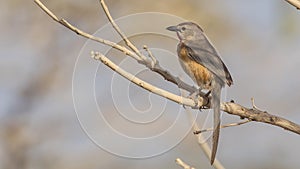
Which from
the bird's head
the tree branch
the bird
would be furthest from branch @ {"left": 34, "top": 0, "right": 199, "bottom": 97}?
the bird's head

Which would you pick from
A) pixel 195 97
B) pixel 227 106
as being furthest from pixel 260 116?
pixel 195 97

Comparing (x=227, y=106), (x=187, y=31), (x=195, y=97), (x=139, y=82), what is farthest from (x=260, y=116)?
(x=187, y=31)

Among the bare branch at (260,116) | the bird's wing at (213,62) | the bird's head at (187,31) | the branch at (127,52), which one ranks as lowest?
the bare branch at (260,116)

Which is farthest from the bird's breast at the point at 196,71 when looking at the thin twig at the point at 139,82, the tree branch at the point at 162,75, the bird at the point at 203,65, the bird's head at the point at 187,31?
the thin twig at the point at 139,82

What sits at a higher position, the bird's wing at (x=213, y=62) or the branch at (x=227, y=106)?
the bird's wing at (x=213, y=62)

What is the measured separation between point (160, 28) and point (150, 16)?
50cm

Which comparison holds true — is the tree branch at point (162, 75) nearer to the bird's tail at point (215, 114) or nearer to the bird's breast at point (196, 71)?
the bird's tail at point (215, 114)

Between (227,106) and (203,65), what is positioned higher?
(203,65)

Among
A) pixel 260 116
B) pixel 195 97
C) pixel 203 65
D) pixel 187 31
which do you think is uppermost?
pixel 187 31

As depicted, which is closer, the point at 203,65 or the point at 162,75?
the point at 162,75

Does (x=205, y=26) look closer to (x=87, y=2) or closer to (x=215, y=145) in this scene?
(x=87, y=2)

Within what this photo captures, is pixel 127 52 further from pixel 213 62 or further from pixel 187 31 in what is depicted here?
pixel 187 31

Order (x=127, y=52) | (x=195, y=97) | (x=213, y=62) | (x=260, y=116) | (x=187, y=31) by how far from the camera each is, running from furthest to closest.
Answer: (x=187, y=31) < (x=213, y=62) < (x=195, y=97) < (x=260, y=116) < (x=127, y=52)

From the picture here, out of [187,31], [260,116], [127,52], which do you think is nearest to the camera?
[127,52]
